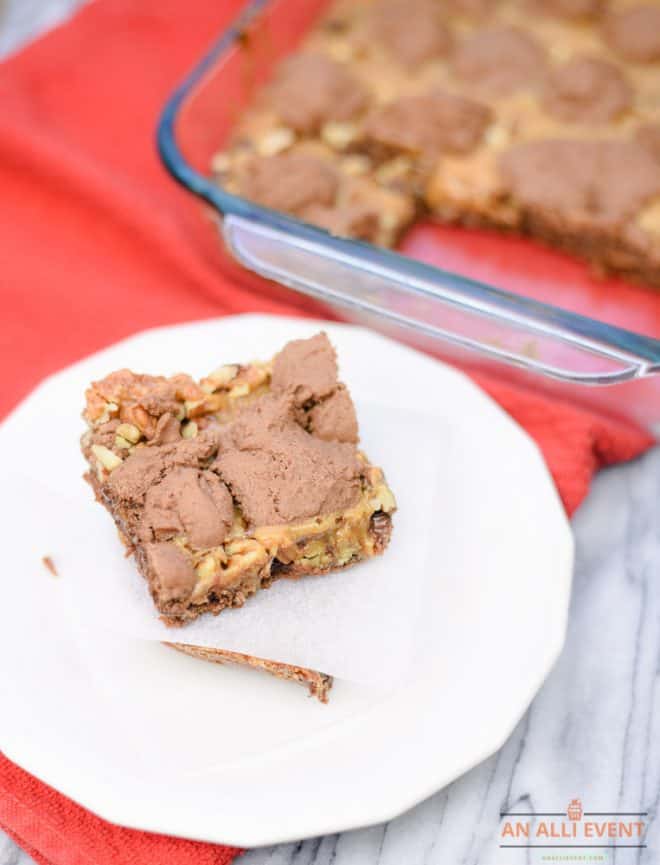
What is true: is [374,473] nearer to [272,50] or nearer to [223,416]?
[223,416]

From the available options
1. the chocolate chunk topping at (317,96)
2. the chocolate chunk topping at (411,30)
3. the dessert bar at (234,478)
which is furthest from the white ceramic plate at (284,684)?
the chocolate chunk topping at (411,30)

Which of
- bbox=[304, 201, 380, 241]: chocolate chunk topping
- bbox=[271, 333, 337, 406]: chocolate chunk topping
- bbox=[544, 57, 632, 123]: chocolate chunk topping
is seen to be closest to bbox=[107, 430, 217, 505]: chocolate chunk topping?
bbox=[271, 333, 337, 406]: chocolate chunk topping

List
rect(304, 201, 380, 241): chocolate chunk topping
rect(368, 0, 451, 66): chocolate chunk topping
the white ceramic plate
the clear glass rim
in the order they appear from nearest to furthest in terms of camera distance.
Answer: the white ceramic plate < the clear glass rim < rect(304, 201, 380, 241): chocolate chunk topping < rect(368, 0, 451, 66): chocolate chunk topping

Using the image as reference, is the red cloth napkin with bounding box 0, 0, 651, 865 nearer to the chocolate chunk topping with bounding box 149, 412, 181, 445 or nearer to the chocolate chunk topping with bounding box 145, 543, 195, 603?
the chocolate chunk topping with bounding box 149, 412, 181, 445

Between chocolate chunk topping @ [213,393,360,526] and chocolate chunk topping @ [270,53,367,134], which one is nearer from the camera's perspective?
chocolate chunk topping @ [213,393,360,526]

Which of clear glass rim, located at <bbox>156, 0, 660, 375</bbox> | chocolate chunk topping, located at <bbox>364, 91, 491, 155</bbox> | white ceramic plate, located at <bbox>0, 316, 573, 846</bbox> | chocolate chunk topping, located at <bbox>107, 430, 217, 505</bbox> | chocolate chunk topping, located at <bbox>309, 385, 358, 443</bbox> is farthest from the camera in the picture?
chocolate chunk topping, located at <bbox>364, 91, 491, 155</bbox>

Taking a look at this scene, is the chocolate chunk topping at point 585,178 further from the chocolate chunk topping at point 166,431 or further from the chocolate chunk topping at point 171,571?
the chocolate chunk topping at point 171,571
